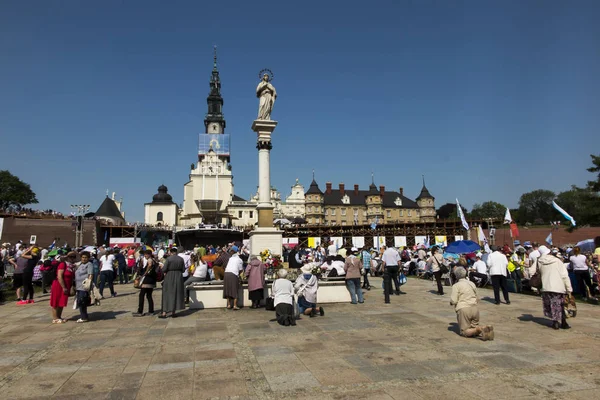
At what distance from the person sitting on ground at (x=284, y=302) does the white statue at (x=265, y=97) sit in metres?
9.89

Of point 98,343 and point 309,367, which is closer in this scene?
point 309,367

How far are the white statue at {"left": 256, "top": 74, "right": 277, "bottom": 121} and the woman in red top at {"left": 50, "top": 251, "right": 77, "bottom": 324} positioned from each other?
10389 millimetres

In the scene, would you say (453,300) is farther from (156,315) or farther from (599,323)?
(156,315)

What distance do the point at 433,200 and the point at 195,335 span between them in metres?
101

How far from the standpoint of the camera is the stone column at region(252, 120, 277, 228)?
51.7 feet

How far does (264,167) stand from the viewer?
16203 mm

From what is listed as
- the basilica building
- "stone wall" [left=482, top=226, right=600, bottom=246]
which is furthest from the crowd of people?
the basilica building

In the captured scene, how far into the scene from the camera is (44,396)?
4.45m

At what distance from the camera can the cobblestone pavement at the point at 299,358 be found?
15.1 ft

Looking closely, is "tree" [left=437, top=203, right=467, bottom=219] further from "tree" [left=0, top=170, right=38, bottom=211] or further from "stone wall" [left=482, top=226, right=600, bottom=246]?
"tree" [left=0, top=170, right=38, bottom=211]

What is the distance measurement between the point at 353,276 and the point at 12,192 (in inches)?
3461

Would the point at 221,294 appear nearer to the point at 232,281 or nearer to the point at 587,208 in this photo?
the point at 232,281

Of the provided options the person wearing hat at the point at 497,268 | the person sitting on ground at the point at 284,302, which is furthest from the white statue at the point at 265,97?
the person wearing hat at the point at 497,268

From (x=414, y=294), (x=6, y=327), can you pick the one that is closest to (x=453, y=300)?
(x=414, y=294)
